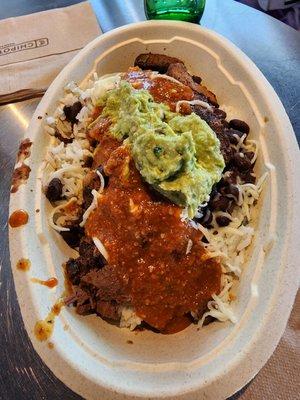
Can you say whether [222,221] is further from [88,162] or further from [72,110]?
[72,110]

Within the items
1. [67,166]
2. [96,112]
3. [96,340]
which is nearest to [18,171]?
[67,166]

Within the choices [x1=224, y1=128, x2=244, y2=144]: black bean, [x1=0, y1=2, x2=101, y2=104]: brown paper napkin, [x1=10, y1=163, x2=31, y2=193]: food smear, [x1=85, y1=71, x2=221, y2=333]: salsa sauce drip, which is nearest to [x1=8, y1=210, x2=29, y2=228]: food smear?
[x1=10, y1=163, x2=31, y2=193]: food smear

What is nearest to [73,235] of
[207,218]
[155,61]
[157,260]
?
[157,260]

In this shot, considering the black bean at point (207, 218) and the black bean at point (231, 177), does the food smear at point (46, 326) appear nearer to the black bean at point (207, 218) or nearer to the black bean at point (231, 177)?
the black bean at point (207, 218)

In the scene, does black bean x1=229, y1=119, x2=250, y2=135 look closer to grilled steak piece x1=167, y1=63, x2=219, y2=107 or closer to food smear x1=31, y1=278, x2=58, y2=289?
grilled steak piece x1=167, y1=63, x2=219, y2=107

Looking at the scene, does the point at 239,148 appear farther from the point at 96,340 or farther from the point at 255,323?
the point at 96,340

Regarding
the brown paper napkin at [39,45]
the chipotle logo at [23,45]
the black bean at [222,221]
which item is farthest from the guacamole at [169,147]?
the chipotle logo at [23,45]

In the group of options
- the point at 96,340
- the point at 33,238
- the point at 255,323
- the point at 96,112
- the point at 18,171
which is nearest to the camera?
the point at 255,323
